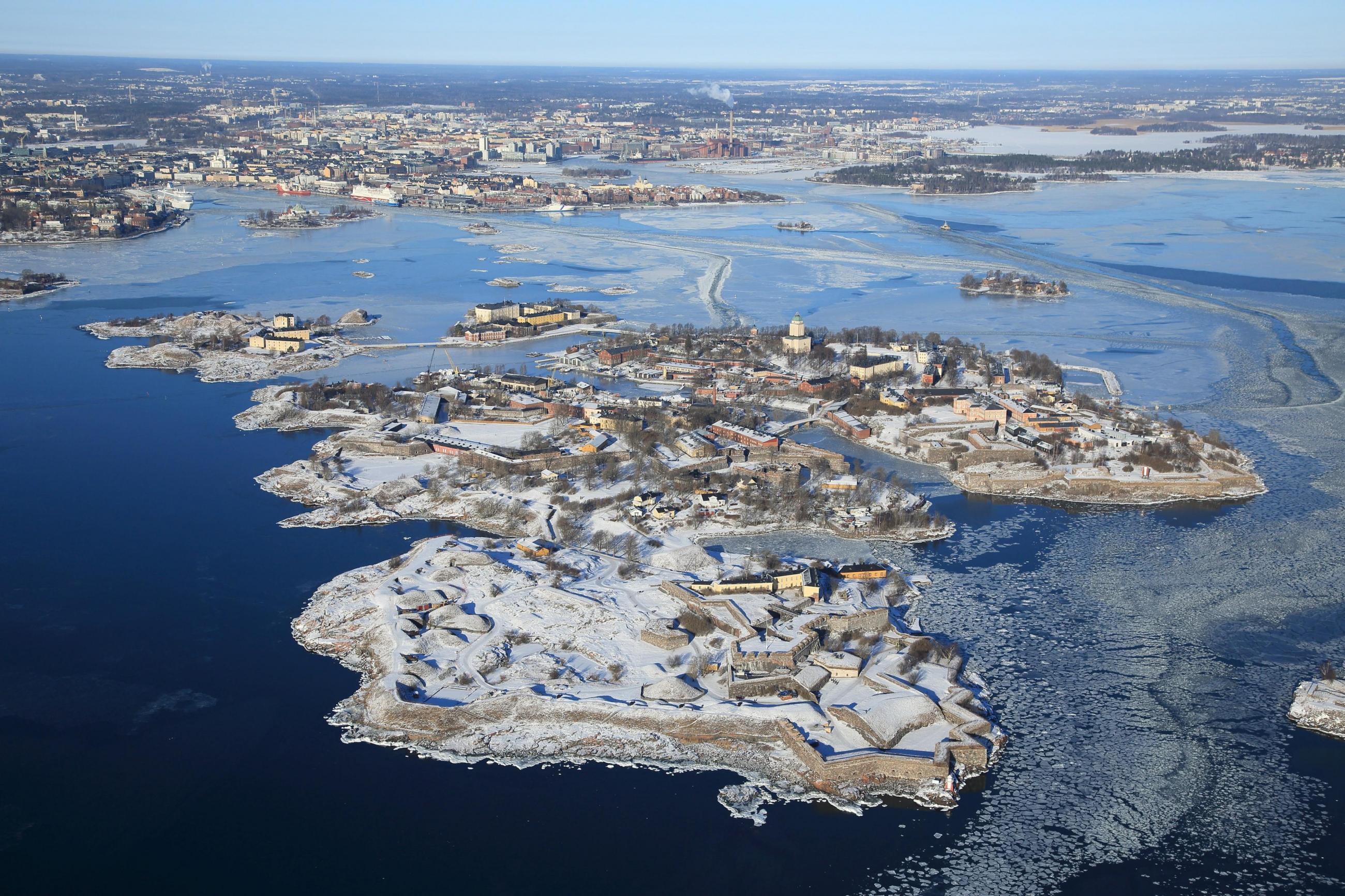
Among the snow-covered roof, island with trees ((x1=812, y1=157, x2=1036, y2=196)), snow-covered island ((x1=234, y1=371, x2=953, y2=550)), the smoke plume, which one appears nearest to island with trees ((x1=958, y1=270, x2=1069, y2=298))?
snow-covered island ((x1=234, y1=371, x2=953, y2=550))

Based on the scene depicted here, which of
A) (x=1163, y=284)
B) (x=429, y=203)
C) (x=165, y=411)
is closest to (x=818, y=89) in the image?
(x=429, y=203)

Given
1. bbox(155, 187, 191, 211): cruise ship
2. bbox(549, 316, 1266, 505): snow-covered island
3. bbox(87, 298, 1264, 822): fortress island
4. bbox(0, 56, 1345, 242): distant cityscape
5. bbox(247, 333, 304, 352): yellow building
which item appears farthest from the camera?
bbox(0, 56, 1345, 242): distant cityscape

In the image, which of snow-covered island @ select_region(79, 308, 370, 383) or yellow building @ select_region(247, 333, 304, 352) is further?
yellow building @ select_region(247, 333, 304, 352)

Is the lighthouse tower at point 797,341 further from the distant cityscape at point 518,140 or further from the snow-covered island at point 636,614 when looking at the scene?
the distant cityscape at point 518,140

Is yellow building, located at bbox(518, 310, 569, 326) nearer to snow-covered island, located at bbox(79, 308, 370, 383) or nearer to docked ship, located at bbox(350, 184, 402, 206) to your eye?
snow-covered island, located at bbox(79, 308, 370, 383)

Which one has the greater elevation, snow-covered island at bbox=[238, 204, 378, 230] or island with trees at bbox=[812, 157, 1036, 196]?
island with trees at bbox=[812, 157, 1036, 196]

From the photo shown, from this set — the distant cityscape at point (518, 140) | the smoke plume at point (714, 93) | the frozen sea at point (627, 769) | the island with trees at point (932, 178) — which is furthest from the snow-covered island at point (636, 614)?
the smoke plume at point (714, 93)

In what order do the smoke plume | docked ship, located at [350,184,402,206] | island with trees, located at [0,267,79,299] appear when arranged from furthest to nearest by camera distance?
the smoke plume
docked ship, located at [350,184,402,206]
island with trees, located at [0,267,79,299]
